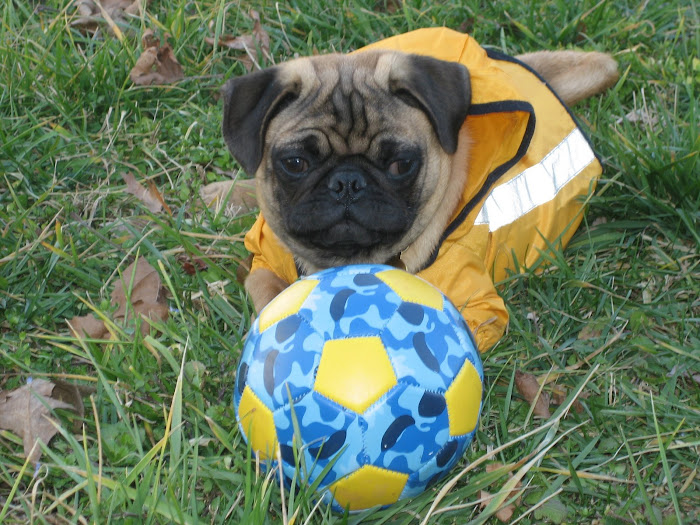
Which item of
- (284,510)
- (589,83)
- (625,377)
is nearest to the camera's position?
(284,510)

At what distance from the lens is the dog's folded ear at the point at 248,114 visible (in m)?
→ 3.79

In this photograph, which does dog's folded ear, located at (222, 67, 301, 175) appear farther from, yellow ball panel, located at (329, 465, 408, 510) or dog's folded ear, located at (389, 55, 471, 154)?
yellow ball panel, located at (329, 465, 408, 510)

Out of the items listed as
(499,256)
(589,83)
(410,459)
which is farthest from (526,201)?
(410,459)

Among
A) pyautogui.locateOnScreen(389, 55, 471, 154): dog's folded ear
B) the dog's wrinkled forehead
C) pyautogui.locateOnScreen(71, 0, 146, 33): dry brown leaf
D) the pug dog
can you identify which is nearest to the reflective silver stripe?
the pug dog

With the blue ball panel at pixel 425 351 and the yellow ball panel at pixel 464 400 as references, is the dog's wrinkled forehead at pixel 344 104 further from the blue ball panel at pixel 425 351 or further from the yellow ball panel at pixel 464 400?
the yellow ball panel at pixel 464 400

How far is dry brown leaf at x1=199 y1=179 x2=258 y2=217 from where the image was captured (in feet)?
16.6

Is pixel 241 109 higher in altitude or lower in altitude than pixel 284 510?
higher

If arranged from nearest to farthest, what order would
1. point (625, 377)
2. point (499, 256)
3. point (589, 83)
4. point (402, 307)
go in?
point (402, 307) < point (625, 377) < point (499, 256) < point (589, 83)

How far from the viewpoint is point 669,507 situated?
→ 311 cm

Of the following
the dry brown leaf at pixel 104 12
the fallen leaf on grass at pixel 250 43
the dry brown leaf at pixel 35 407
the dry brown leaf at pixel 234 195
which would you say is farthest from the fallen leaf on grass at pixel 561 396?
A: the dry brown leaf at pixel 104 12

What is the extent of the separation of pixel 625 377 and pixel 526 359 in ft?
1.58

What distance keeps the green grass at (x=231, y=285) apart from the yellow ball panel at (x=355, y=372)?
414 mm

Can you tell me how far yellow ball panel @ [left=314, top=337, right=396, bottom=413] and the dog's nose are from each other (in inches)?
41.3

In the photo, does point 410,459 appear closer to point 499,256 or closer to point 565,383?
point 565,383
